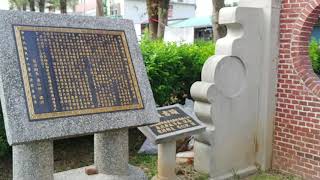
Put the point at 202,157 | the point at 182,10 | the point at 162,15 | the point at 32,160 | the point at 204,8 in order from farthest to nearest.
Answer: the point at 182,10 < the point at 204,8 < the point at 162,15 < the point at 202,157 < the point at 32,160

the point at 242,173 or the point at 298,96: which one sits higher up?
the point at 298,96

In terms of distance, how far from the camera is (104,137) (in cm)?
402

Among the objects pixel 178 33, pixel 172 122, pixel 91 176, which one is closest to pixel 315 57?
pixel 172 122

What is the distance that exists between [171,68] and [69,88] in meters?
3.23

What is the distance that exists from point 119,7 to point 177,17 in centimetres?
565

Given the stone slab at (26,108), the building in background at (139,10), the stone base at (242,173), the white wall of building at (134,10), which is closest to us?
the stone slab at (26,108)

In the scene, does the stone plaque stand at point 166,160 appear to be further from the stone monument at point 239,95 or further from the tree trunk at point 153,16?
the tree trunk at point 153,16

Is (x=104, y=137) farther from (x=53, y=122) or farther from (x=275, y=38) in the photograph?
(x=275, y=38)

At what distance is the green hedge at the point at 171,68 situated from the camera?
6.42 meters

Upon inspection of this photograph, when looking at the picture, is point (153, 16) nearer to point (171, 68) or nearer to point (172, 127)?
point (171, 68)

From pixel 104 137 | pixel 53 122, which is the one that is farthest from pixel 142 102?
pixel 53 122

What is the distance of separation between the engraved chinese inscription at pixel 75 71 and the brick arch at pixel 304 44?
2.47m

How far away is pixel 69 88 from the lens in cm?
358

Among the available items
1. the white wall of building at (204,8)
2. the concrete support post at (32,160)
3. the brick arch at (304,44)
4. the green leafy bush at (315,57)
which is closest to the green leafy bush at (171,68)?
the brick arch at (304,44)
